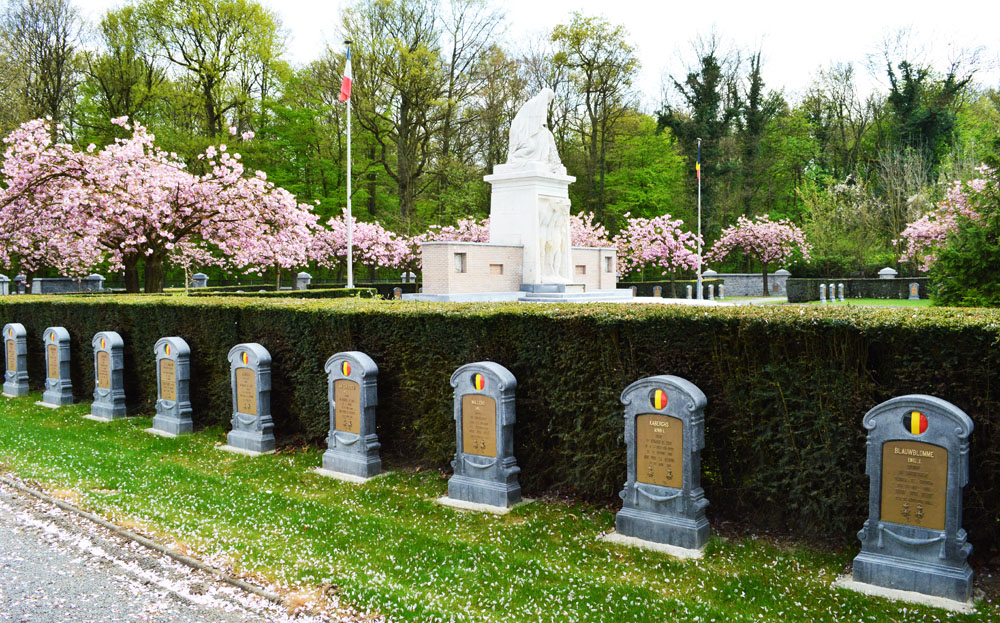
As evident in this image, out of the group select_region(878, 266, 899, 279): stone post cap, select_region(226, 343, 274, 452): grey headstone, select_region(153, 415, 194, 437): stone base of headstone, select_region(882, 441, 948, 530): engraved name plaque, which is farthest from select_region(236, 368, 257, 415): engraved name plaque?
select_region(878, 266, 899, 279): stone post cap

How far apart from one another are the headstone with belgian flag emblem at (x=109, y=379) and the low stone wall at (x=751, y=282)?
123 ft

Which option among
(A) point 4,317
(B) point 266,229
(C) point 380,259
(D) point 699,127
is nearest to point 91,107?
(C) point 380,259

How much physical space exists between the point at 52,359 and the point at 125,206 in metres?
4.05

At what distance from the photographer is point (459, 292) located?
77.5 ft

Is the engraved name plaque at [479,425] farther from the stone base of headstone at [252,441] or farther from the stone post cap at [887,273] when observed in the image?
the stone post cap at [887,273]

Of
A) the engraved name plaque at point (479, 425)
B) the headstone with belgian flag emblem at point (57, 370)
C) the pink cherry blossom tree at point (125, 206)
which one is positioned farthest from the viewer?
the pink cherry blossom tree at point (125, 206)

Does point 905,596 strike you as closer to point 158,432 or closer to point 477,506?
point 477,506

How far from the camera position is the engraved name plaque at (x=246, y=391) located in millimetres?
8547

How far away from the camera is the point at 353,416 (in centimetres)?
736

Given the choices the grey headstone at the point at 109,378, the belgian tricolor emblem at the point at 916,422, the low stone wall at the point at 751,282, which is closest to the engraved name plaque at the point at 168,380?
the grey headstone at the point at 109,378

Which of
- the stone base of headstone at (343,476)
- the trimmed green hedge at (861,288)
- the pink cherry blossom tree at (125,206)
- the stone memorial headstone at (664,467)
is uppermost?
the pink cherry blossom tree at (125,206)

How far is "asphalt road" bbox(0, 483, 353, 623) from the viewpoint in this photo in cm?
437

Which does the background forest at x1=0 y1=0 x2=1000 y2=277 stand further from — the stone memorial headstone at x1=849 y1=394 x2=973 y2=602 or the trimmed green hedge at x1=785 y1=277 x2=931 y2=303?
the stone memorial headstone at x1=849 y1=394 x2=973 y2=602

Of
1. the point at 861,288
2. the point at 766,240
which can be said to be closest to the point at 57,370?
the point at 861,288
